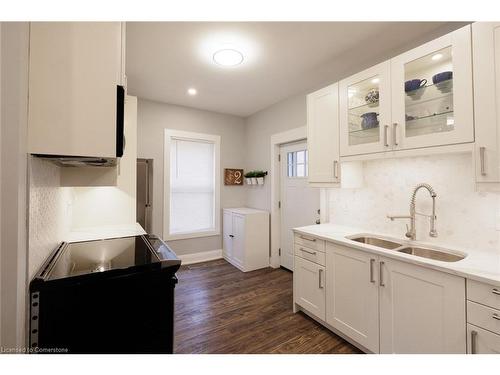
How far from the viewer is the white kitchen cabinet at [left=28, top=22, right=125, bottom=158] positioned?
87 centimetres

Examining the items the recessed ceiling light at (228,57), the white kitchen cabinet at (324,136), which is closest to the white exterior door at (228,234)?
the white kitchen cabinet at (324,136)

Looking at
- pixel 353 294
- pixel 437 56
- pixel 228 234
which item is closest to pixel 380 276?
pixel 353 294

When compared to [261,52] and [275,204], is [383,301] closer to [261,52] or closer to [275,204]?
[275,204]

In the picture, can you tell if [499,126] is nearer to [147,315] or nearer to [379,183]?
[379,183]

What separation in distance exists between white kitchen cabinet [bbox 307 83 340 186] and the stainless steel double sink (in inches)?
23.7

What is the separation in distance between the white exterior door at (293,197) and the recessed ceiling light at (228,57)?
1.43 meters

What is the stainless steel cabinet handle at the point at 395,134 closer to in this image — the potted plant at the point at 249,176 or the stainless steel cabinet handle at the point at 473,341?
the stainless steel cabinet handle at the point at 473,341

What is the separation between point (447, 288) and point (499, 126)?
3.04 ft

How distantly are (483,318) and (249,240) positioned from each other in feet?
8.49

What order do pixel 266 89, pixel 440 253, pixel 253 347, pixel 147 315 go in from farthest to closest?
pixel 266 89, pixel 253 347, pixel 440 253, pixel 147 315

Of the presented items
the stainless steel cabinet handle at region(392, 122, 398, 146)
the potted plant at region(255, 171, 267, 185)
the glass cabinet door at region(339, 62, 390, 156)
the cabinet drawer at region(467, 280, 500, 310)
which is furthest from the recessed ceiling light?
the cabinet drawer at region(467, 280, 500, 310)

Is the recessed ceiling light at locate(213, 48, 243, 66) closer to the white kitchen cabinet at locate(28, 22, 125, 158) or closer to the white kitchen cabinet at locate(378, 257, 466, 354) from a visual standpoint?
the white kitchen cabinet at locate(28, 22, 125, 158)

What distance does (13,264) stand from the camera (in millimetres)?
762
